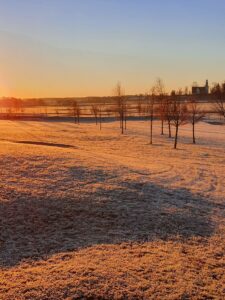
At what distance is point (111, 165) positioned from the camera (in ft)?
71.2

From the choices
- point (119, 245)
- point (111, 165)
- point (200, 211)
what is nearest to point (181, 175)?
point (111, 165)

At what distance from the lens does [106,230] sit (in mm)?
12648

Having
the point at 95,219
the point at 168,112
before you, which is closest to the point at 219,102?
the point at 168,112

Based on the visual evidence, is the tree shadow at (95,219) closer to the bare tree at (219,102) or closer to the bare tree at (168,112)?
the bare tree at (219,102)

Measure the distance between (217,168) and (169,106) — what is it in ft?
99.1

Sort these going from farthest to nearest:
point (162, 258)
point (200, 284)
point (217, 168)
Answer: point (217, 168)
point (162, 258)
point (200, 284)

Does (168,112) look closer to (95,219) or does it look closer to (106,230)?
(95,219)

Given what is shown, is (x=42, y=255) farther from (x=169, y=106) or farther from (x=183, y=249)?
(x=169, y=106)

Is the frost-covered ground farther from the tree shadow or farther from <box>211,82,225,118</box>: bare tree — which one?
<box>211,82,225,118</box>: bare tree

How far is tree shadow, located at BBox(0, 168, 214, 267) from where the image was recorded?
1151 centimetres

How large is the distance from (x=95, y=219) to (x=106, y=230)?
107 cm

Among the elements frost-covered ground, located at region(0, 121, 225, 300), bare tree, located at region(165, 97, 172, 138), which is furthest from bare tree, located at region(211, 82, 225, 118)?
frost-covered ground, located at region(0, 121, 225, 300)

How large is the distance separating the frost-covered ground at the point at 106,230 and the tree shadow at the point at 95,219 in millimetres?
29

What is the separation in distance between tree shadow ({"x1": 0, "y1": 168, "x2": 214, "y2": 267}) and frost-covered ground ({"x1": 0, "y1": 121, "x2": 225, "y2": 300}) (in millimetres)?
29
